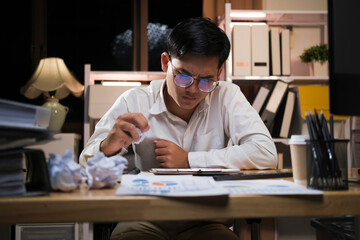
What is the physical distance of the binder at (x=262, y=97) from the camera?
278cm

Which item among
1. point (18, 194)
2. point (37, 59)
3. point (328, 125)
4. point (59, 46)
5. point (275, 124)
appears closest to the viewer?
point (18, 194)

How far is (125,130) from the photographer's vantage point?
117 cm

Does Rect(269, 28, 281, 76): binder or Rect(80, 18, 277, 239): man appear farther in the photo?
Rect(269, 28, 281, 76): binder

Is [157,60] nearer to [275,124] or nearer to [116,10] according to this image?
[116,10]

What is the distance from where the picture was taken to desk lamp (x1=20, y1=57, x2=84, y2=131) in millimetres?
2883

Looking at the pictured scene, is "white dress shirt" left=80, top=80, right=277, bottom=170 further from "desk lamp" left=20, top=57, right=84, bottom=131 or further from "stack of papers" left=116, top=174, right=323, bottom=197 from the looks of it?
"desk lamp" left=20, top=57, right=84, bottom=131

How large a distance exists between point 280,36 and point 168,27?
1493 mm

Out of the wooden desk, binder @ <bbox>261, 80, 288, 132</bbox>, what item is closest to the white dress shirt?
the wooden desk

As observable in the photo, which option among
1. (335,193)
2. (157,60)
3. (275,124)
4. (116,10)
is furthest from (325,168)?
(116,10)

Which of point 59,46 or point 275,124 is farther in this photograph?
point 59,46

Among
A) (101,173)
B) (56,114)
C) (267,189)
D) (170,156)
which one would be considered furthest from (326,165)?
(56,114)

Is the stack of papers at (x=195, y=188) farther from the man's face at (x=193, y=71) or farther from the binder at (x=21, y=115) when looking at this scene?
the man's face at (x=193, y=71)

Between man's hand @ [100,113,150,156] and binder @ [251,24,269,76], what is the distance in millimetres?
1760

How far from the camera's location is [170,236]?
47.2 inches
